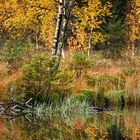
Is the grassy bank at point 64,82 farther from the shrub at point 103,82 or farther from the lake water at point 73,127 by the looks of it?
the lake water at point 73,127

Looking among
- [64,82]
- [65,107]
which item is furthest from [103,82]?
[65,107]

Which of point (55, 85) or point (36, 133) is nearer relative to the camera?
point (36, 133)

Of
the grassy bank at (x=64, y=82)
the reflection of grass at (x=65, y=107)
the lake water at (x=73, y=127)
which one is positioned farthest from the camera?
the grassy bank at (x=64, y=82)

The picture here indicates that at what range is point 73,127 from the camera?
42.3 ft

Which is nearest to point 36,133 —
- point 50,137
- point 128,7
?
point 50,137


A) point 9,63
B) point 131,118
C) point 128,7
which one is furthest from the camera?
point 128,7

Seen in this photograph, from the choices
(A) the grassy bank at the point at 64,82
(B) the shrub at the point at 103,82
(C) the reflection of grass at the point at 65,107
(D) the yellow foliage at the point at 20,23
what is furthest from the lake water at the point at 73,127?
(D) the yellow foliage at the point at 20,23

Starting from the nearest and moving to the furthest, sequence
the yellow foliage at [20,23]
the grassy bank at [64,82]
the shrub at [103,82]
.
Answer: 1. the grassy bank at [64,82]
2. the shrub at [103,82]
3. the yellow foliage at [20,23]

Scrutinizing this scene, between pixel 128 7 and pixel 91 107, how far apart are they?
31.7m

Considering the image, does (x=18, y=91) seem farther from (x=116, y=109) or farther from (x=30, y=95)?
(x=116, y=109)

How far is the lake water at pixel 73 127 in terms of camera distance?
1150cm

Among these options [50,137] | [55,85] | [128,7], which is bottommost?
[50,137]

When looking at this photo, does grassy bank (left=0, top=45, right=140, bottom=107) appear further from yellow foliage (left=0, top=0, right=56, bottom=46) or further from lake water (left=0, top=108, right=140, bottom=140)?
yellow foliage (left=0, top=0, right=56, bottom=46)

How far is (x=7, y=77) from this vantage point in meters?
16.5
